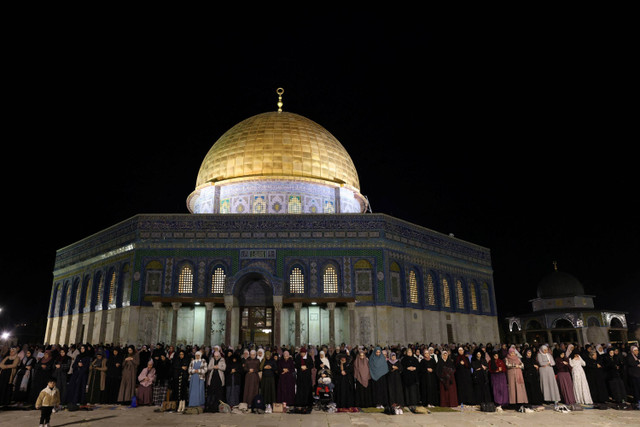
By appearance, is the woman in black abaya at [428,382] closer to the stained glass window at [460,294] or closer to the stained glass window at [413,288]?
the stained glass window at [413,288]

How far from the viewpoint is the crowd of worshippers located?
11398 millimetres

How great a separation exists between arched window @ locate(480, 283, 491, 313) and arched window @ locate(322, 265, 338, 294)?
10.7m

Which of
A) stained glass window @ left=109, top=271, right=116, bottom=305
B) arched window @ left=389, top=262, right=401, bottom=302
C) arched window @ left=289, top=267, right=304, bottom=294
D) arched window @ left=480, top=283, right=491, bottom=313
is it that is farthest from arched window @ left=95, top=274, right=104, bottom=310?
arched window @ left=480, top=283, right=491, bottom=313

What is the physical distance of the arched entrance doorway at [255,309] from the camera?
21859 mm

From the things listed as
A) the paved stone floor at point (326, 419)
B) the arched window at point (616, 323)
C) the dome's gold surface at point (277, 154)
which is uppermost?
the dome's gold surface at point (277, 154)

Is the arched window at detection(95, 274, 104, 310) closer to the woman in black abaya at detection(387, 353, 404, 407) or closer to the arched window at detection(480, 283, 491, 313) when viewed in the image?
the woman in black abaya at detection(387, 353, 404, 407)

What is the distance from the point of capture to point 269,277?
2161cm

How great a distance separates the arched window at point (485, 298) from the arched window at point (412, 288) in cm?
631

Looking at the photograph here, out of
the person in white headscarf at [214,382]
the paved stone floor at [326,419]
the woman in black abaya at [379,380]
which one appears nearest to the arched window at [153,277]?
the paved stone floor at [326,419]

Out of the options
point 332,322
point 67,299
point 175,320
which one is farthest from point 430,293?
point 67,299

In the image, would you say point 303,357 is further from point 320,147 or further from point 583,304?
point 583,304

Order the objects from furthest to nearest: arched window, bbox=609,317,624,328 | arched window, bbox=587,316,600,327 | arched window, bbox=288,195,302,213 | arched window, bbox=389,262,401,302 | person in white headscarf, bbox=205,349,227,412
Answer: arched window, bbox=609,317,624,328 < arched window, bbox=587,316,600,327 < arched window, bbox=288,195,302,213 < arched window, bbox=389,262,401,302 < person in white headscarf, bbox=205,349,227,412

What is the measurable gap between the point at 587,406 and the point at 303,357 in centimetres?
691

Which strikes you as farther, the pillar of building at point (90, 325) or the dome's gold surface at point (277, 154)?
the dome's gold surface at point (277, 154)
